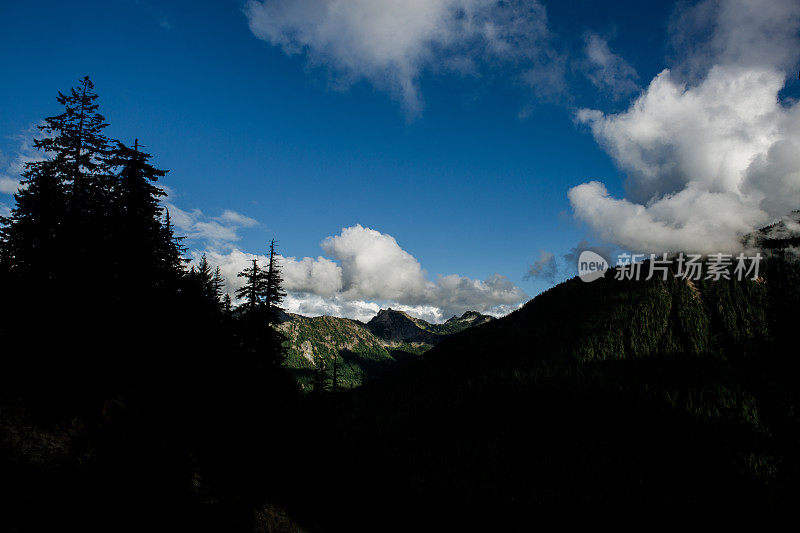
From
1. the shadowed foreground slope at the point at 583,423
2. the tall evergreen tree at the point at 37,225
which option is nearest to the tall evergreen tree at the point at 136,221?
the tall evergreen tree at the point at 37,225

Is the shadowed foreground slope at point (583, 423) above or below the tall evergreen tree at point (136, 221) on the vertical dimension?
below

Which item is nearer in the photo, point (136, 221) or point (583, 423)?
point (136, 221)

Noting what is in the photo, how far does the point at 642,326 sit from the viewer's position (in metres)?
192

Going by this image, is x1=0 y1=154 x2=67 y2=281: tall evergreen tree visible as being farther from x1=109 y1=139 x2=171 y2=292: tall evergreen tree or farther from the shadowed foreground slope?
the shadowed foreground slope

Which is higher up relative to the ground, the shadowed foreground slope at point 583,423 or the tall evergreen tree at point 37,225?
the tall evergreen tree at point 37,225

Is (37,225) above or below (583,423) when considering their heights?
above

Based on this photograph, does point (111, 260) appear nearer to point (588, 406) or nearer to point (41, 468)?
point (41, 468)

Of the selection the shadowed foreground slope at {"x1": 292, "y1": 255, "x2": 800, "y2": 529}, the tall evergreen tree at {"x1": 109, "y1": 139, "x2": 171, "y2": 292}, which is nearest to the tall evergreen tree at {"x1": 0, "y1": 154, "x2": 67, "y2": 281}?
the tall evergreen tree at {"x1": 109, "y1": 139, "x2": 171, "y2": 292}

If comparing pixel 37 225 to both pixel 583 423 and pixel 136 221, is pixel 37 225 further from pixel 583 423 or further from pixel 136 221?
pixel 583 423

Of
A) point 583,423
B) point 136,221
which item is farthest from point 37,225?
point 583,423

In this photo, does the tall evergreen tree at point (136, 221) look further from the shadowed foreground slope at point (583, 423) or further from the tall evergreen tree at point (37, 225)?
the shadowed foreground slope at point (583, 423)

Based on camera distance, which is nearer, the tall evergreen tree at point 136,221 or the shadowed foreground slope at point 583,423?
the tall evergreen tree at point 136,221

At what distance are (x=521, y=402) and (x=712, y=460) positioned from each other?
5950 centimetres

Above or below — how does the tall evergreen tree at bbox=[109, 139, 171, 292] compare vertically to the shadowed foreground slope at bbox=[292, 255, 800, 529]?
above
